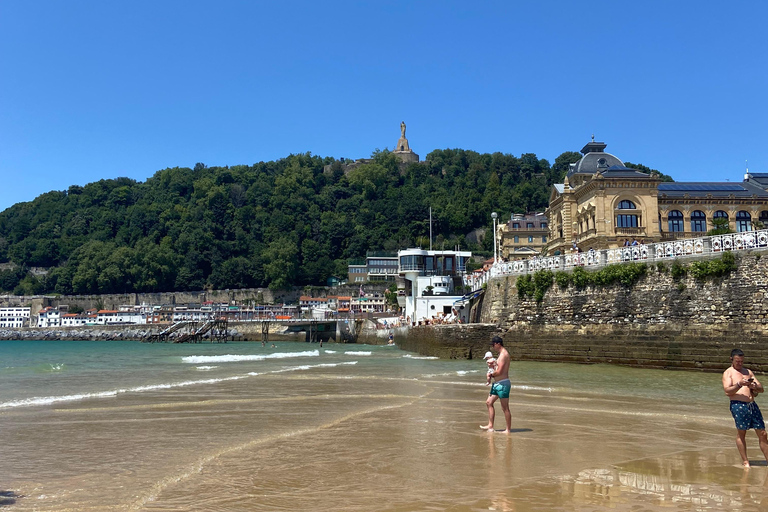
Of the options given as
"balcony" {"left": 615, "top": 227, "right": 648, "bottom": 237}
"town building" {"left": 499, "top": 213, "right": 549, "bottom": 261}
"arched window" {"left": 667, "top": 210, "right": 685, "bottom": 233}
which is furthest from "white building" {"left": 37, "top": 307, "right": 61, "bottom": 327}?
"arched window" {"left": 667, "top": 210, "right": 685, "bottom": 233}

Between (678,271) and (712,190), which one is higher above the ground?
(712,190)

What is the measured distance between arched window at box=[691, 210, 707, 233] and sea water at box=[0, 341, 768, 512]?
1173 inches

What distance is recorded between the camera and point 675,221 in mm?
40938

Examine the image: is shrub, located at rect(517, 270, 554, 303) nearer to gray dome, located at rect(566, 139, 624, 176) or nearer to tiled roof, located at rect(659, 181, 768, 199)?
tiled roof, located at rect(659, 181, 768, 199)

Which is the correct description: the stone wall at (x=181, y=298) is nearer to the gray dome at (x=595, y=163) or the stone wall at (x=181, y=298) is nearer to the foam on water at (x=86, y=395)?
the gray dome at (x=595, y=163)

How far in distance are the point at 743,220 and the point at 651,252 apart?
2371 centimetres

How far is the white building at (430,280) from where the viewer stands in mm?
A: 45531

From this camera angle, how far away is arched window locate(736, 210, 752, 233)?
4059cm

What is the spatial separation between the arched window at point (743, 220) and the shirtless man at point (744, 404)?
39.1 metres

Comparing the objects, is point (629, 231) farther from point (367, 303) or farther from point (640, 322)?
point (367, 303)

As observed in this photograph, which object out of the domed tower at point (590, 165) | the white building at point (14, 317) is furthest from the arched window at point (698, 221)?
the white building at point (14, 317)

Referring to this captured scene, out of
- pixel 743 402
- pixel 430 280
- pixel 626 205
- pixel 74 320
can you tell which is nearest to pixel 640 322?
pixel 743 402

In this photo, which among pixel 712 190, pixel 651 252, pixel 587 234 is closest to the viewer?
pixel 651 252

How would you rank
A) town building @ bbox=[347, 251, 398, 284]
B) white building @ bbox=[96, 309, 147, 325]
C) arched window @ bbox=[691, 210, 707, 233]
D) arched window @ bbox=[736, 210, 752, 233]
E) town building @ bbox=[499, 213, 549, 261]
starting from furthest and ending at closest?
town building @ bbox=[347, 251, 398, 284]
white building @ bbox=[96, 309, 147, 325]
town building @ bbox=[499, 213, 549, 261]
arched window @ bbox=[691, 210, 707, 233]
arched window @ bbox=[736, 210, 752, 233]
